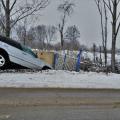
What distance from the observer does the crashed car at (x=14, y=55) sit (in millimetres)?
20328

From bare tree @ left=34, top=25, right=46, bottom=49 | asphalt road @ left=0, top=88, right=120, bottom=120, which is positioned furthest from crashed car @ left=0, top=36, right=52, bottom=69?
bare tree @ left=34, top=25, right=46, bottom=49

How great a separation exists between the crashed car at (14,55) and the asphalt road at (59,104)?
489cm

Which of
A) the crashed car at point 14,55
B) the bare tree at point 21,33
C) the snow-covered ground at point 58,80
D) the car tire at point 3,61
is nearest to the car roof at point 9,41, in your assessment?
the crashed car at point 14,55

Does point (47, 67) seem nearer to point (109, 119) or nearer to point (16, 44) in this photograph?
point (16, 44)

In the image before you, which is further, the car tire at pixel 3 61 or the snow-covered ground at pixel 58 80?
the car tire at pixel 3 61

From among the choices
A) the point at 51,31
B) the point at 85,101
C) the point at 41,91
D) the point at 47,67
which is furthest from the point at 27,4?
the point at 51,31

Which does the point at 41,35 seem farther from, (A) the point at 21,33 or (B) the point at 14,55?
(B) the point at 14,55

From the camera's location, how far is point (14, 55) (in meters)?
20.6

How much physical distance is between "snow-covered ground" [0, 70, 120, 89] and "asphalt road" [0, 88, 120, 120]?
3.74 feet

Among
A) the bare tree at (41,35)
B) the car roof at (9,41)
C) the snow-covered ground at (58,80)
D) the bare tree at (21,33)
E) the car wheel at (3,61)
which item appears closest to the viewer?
the snow-covered ground at (58,80)

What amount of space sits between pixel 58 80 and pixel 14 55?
3360mm

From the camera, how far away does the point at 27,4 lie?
3030cm

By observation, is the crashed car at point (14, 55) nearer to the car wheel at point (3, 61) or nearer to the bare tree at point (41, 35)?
the car wheel at point (3, 61)

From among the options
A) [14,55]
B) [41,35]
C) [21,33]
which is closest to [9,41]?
[14,55]
